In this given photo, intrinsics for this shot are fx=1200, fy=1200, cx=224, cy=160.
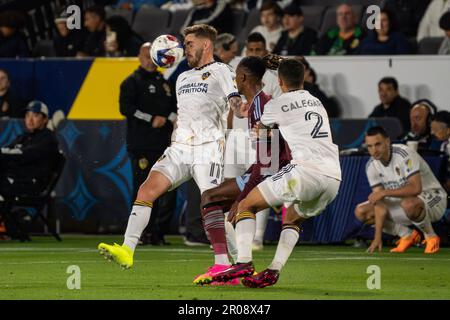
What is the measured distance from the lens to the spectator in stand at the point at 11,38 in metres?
19.0

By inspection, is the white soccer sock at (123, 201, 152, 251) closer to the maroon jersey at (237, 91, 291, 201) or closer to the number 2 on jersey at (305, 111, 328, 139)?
the maroon jersey at (237, 91, 291, 201)

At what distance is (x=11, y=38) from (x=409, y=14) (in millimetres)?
6284

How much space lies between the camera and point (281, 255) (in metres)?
9.18

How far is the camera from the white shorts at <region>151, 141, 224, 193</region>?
396 inches

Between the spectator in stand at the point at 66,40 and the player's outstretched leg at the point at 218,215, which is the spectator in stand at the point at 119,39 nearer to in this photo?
the spectator in stand at the point at 66,40

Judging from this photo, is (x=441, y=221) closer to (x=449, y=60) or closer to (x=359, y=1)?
(x=449, y=60)

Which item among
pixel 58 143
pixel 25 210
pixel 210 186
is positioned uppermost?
pixel 210 186

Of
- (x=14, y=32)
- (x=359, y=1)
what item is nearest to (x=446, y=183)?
(x=359, y=1)

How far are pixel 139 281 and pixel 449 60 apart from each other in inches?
303

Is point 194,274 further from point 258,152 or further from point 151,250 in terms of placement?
point 151,250

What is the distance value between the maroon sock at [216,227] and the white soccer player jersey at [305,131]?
951 mm

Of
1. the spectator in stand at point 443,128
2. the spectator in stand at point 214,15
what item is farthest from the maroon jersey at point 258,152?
the spectator in stand at point 214,15

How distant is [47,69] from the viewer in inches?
707

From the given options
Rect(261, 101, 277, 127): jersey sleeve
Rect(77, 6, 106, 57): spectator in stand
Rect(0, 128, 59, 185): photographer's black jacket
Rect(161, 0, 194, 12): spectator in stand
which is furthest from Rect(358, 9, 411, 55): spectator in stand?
Rect(261, 101, 277, 127): jersey sleeve
